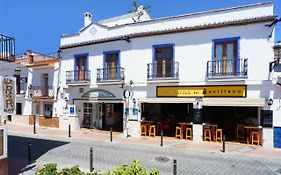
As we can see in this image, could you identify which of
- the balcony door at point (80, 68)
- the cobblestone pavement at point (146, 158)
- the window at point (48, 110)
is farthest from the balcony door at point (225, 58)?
the window at point (48, 110)

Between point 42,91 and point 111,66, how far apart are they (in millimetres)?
9126

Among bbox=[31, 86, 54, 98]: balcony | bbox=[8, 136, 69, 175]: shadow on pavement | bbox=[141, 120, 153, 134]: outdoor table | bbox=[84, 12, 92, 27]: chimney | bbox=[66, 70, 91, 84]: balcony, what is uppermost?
bbox=[84, 12, 92, 27]: chimney

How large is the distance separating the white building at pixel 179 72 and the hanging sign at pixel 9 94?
30.8 feet

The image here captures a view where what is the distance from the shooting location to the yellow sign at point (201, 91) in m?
14.4

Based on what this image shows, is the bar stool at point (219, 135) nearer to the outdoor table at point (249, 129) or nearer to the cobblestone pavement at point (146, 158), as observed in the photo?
the outdoor table at point (249, 129)

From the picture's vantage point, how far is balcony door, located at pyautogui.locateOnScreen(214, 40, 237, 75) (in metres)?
14.6

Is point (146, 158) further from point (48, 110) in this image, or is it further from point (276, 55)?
point (48, 110)

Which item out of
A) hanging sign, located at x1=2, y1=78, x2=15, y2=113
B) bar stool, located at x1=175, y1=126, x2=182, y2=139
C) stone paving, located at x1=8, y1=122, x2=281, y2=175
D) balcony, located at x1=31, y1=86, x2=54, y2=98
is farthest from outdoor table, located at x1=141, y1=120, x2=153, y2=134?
hanging sign, located at x1=2, y1=78, x2=15, y2=113

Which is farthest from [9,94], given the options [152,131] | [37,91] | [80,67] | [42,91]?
[37,91]

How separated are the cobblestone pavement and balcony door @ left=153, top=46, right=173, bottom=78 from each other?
5.19 meters

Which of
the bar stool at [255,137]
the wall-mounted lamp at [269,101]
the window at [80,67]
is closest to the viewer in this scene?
the wall-mounted lamp at [269,101]

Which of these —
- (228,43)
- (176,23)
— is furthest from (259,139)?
(176,23)

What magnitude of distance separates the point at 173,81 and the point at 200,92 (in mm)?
1900

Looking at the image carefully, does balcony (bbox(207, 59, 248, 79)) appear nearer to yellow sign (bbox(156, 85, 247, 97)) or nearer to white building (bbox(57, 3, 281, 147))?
white building (bbox(57, 3, 281, 147))
